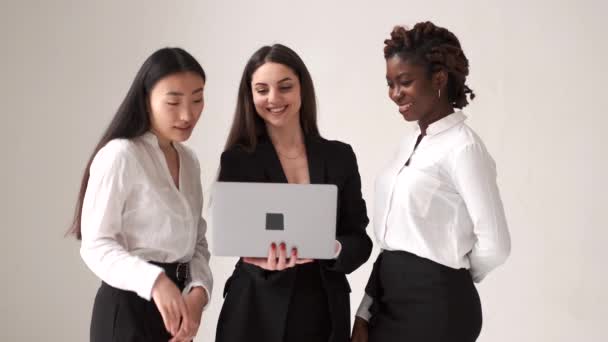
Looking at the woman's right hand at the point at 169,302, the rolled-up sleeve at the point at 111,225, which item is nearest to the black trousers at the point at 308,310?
the woman's right hand at the point at 169,302

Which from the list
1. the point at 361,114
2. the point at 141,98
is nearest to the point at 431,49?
the point at 141,98

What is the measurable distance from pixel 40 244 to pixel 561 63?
3.00 m

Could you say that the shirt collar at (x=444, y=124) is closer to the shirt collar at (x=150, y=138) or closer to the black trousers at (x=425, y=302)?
the black trousers at (x=425, y=302)

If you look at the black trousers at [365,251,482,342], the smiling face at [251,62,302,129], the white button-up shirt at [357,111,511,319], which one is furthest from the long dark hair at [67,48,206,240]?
the black trousers at [365,251,482,342]

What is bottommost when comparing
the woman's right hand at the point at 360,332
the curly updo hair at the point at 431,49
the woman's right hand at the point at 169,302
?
the woman's right hand at the point at 360,332

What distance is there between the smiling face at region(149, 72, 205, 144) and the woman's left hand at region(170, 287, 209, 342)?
1.53ft

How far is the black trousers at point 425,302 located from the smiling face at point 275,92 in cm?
57

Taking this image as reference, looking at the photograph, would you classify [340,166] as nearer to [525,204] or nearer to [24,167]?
[525,204]

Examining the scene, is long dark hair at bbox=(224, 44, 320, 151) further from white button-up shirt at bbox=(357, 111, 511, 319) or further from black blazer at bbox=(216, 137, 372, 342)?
white button-up shirt at bbox=(357, 111, 511, 319)

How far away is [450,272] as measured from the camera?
2238mm

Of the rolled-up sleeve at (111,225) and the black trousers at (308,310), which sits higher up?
the rolled-up sleeve at (111,225)

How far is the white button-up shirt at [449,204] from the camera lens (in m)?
2.17

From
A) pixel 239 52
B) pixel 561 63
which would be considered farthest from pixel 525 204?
pixel 239 52

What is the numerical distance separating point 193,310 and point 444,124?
96 cm
